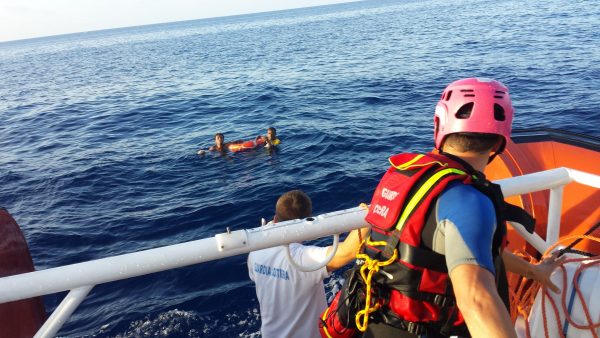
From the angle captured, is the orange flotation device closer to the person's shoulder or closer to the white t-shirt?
the white t-shirt

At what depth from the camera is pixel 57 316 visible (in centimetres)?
199

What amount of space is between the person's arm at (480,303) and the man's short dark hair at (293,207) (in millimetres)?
1611

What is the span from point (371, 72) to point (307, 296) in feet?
78.4

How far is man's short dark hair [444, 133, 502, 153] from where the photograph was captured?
1.78 m

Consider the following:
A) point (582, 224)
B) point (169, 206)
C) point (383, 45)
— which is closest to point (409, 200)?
point (582, 224)

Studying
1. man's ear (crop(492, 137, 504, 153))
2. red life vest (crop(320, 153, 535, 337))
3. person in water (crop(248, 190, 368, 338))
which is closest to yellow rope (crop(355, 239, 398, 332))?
red life vest (crop(320, 153, 535, 337))

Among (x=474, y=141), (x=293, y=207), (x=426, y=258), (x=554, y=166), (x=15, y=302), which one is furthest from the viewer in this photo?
(x=554, y=166)

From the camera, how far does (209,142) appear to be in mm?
15656

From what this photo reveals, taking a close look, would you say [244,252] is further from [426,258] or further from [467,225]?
[467,225]

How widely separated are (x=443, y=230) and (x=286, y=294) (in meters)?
1.53

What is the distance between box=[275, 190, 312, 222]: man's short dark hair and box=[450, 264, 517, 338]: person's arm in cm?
161

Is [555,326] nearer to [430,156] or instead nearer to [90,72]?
[430,156]

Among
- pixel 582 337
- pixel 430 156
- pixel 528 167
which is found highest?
pixel 430 156

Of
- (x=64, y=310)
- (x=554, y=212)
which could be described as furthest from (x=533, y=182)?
(x=64, y=310)
